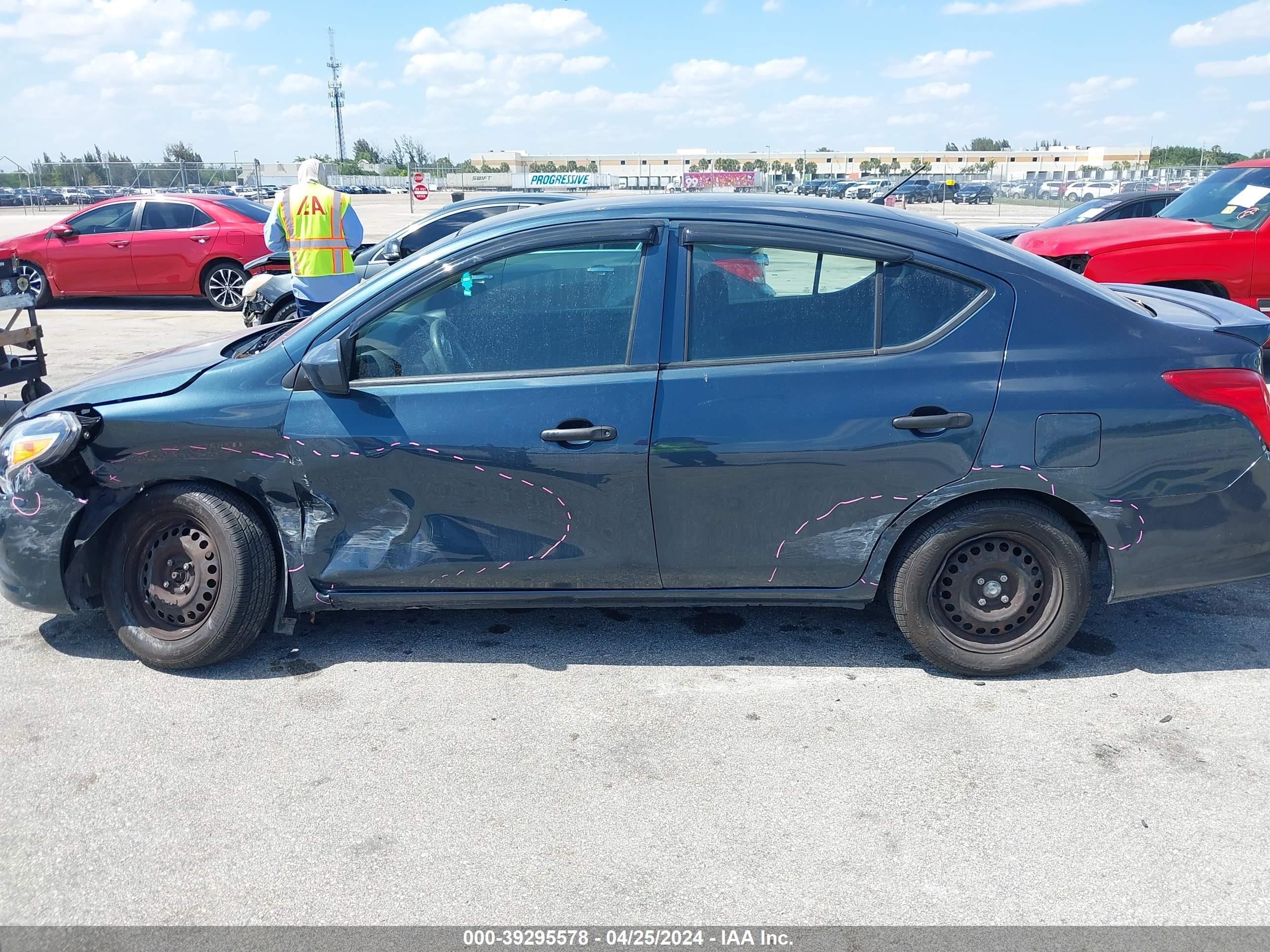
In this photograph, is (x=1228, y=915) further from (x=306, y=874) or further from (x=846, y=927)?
(x=306, y=874)

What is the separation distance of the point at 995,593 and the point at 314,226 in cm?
624

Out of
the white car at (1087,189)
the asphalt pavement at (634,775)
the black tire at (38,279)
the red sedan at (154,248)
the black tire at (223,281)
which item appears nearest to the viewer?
the asphalt pavement at (634,775)

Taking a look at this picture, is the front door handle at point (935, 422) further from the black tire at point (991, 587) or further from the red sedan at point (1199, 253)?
the red sedan at point (1199, 253)

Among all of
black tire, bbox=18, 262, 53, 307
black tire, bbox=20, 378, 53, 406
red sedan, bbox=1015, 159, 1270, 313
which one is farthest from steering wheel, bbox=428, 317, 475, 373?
black tire, bbox=18, 262, 53, 307

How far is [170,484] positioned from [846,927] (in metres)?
2.87

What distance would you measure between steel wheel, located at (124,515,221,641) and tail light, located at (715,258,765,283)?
2225mm

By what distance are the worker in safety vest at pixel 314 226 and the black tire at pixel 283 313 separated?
1219 mm

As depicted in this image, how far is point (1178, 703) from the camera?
11.7ft

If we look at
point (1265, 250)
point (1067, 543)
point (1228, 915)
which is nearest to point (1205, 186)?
point (1265, 250)

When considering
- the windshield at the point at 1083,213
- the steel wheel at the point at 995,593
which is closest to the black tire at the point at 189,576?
the steel wheel at the point at 995,593

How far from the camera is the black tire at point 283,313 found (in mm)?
9273

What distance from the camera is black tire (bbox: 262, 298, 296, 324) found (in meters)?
9.27

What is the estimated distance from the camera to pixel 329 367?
3.58m

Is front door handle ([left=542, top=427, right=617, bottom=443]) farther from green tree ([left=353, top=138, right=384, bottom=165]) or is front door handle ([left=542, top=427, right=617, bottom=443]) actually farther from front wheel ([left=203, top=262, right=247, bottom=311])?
green tree ([left=353, top=138, right=384, bottom=165])
